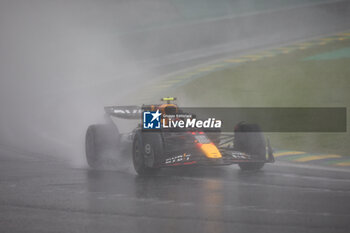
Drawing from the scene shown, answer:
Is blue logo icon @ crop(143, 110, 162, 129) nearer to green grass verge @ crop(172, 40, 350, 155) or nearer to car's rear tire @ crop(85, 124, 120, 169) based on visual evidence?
car's rear tire @ crop(85, 124, 120, 169)

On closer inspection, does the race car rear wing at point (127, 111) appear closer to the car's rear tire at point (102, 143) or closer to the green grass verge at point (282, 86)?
the car's rear tire at point (102, 143)

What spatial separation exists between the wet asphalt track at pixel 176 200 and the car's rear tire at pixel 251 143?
0.95ft

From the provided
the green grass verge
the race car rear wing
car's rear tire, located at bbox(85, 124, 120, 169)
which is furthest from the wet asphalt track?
the green grass verge

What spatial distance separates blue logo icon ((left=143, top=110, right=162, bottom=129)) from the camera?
10828 mm

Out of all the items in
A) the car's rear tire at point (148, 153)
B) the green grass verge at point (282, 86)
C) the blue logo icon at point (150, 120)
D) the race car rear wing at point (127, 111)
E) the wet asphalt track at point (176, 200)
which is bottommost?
the wet asphalt track at point (176, 200)

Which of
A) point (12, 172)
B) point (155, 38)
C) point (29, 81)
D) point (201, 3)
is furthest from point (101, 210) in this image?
point (201, 3)

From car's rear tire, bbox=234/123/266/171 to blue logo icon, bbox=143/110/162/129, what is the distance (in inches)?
60.1

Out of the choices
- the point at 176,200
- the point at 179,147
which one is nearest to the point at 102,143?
the point at 179,147

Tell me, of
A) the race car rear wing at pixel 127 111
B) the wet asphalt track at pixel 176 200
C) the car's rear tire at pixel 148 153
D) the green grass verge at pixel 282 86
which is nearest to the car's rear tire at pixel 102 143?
the race car rear wing at pixel 127 111

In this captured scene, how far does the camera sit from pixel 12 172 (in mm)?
10984

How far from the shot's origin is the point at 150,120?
10.9m

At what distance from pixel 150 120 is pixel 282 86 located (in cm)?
1070

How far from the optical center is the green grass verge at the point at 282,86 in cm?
1862

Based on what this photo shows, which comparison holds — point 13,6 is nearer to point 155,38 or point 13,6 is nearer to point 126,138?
point 155,38
